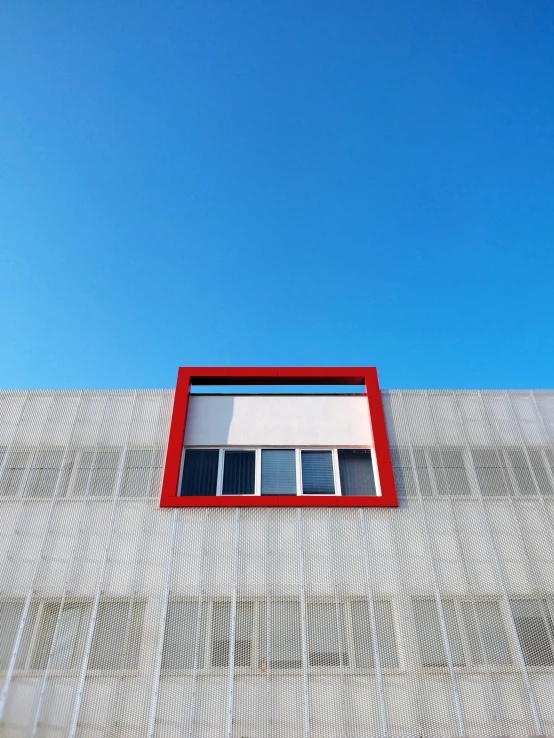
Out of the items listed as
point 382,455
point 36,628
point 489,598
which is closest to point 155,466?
Answer: point 36,628

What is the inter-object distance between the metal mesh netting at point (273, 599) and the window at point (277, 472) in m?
0.74

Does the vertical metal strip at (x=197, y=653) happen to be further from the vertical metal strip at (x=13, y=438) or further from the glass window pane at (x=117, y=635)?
the vertical metal strip at (x=13, y=438)

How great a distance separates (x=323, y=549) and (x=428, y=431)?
4.23 m

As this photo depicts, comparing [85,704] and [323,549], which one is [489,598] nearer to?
[323,549]

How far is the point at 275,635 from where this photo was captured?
8.70 meters

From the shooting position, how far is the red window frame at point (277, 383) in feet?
33.3

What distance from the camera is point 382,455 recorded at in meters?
10.9

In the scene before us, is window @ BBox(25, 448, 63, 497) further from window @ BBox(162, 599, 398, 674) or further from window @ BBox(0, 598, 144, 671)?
window @ BBox(162, 599, 398, 674)

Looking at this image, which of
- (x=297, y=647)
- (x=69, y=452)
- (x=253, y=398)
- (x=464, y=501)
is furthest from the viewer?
(x=253, y=398)

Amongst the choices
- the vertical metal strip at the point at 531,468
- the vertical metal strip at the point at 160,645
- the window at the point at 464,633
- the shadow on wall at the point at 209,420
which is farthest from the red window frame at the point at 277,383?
the vertical metal strip at the point at 531,468

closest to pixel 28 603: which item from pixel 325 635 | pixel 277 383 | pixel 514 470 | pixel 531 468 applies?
pixel 325 635

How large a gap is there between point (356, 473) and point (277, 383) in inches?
132

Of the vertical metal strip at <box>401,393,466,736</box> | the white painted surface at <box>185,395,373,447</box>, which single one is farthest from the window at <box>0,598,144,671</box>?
the vertical metal strip at <box>401,393,466,736</box>

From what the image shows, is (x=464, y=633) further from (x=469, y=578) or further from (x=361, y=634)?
(x=361, y=634)
